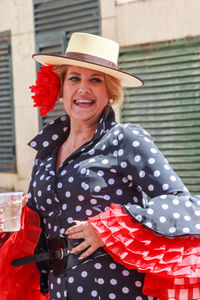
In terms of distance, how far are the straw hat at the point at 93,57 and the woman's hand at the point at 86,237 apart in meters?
0.76

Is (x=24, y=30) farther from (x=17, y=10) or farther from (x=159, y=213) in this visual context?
(x=159, y=213)

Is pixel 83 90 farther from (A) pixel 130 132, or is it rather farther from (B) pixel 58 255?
(B) pixel 58 255

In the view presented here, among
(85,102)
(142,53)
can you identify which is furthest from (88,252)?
(142,53)

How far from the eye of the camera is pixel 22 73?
7461 millimetres

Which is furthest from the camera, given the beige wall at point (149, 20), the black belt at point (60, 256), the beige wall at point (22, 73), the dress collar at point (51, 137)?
the beige wall at point (22, 73)

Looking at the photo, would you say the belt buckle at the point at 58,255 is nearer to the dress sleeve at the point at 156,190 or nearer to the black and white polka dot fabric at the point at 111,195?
the black and white polka dot fabric at the point at 111,195

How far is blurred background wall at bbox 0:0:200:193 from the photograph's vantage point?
6.33 metres

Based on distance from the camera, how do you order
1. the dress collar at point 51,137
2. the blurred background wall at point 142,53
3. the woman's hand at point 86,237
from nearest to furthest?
the woman's hand at point 86,237 → the dress collar at point 51,137 → the blurred background wall at point 142,53

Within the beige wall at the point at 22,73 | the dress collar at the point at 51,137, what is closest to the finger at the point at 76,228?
the dress collar at the point at 51,137

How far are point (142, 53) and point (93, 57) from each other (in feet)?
13.5

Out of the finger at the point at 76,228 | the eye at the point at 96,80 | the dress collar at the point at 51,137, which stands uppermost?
the eye at the point at 96,80

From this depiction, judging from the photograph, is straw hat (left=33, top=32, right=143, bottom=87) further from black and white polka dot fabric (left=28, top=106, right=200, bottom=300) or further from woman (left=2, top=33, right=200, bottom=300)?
black and white polka dot fabric (left=28, top=106, right=200, bottom=300)

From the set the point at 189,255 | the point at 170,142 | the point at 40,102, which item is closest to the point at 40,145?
the point at 40,102

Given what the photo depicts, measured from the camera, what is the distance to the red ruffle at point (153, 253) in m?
2.07
